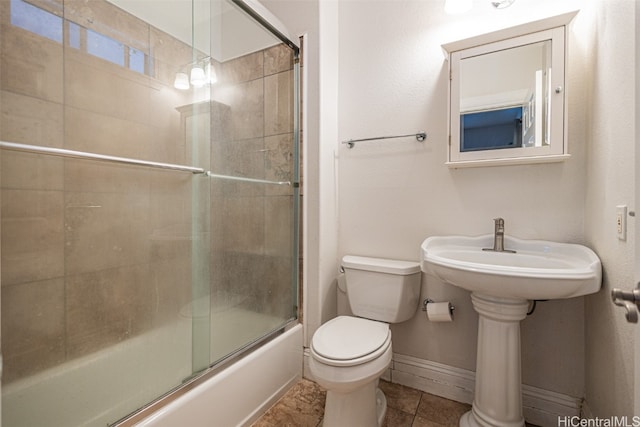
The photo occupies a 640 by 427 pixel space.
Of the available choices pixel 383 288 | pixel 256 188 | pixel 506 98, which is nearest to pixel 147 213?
pixel 256 188

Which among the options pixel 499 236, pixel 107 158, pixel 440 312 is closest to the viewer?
pixel 107 158

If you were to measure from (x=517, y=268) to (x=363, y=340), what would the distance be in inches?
26.5

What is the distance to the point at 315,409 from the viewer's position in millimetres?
1532

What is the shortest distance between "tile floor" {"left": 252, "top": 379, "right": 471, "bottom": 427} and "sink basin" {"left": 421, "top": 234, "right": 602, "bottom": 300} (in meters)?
0.74

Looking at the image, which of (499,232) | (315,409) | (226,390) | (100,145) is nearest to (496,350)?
(499,232)

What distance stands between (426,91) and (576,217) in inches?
37.1

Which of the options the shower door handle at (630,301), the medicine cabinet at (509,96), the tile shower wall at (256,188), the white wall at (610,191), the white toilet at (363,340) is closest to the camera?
the shower door handle at (630,301)

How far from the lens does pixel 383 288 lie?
63.0 inches

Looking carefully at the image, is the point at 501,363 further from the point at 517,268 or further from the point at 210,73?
the point at 210,73

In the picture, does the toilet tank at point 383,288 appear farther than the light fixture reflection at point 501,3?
Yes

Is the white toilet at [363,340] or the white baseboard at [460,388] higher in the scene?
the white toilet at [363,340]

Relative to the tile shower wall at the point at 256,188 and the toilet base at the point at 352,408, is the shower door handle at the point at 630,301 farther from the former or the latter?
the tile shower wall at the point at 256,188

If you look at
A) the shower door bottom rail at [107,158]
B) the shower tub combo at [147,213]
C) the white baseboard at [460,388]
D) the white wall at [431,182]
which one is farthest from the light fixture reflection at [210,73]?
the white baseboard at [460,388]

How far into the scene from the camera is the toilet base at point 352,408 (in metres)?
1.27
